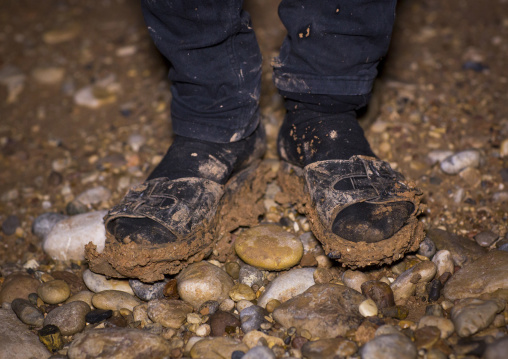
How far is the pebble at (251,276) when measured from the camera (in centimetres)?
172

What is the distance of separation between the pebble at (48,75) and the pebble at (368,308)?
8.33 ft

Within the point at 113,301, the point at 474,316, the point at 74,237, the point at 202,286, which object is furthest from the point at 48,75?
the point at 474,316

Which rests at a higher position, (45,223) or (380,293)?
(380,293)

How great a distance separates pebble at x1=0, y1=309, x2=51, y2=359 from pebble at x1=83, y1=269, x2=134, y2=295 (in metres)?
0.26

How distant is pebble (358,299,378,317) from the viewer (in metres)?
1.48

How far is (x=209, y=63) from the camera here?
1.72 m

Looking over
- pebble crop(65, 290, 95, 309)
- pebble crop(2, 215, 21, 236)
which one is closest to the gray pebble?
pebble crop(65, 290, 95, 309)

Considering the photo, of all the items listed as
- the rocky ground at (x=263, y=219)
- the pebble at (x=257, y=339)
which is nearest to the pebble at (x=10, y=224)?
the rocky ground at (x=263, y=219)

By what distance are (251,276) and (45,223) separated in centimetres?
104

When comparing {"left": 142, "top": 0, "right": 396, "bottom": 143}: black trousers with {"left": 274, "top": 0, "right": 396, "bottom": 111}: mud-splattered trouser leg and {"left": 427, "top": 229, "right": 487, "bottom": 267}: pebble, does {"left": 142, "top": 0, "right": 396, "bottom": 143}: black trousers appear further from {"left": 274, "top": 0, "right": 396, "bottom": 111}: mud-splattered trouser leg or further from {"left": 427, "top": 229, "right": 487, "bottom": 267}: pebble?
{"left": 427, "top": 229, "right": 487, "bottom": 267}: pebble

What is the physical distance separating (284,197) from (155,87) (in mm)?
1332

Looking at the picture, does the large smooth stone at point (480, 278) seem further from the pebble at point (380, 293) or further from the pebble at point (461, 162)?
the pebble at point (461, 162)

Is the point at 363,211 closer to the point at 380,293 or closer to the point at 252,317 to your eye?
the point at 380,293

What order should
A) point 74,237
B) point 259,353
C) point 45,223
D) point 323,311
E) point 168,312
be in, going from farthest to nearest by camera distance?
point 45,223 < point 74,237 < point 168,312 < point 323,311 < point 259,353
